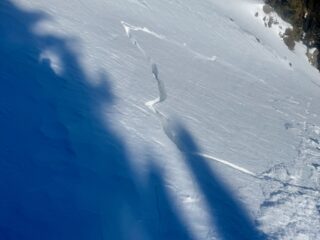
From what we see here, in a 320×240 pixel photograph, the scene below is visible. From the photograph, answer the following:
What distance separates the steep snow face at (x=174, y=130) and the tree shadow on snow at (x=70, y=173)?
1 centimetres

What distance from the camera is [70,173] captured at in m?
2.66

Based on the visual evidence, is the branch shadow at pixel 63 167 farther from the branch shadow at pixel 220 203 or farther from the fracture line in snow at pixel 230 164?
the fracture line in snow at pixel 230 164

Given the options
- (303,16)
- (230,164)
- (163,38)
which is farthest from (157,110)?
(303,16)

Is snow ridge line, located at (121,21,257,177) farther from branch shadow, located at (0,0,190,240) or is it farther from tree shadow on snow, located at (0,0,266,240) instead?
branch shadow, located at (0,0,190,240)

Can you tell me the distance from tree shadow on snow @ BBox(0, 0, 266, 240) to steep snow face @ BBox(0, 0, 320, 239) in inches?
0.5

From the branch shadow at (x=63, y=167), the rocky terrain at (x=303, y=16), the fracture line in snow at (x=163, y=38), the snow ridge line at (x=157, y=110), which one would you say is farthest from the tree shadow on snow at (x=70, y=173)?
the rocky terrain at (x=303, y=16)

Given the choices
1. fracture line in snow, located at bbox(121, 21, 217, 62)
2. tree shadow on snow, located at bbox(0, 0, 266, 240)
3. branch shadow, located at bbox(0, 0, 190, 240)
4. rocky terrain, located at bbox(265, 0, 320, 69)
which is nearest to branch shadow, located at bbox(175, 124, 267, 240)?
tree shadow on snow, located at bbox(0, 0, 266, 240)

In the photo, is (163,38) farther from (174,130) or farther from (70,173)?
(70,173)

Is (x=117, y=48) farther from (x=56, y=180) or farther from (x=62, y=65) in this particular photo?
(x=56, y=180)

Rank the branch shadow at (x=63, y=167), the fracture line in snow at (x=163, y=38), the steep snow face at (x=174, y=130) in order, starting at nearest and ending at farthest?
→ the branch shadow at (x=63, y=167)
the steep snow face at (x=174, y=130)
the fracture line in snow at (x=163, y=38)

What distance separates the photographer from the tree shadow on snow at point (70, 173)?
2336 mm

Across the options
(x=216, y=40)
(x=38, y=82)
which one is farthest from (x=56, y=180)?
(x=216, y=40)

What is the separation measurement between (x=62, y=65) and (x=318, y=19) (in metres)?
8.13

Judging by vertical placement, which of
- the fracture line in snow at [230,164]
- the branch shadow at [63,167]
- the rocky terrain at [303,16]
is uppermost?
the rocky terrain at [303,16]
